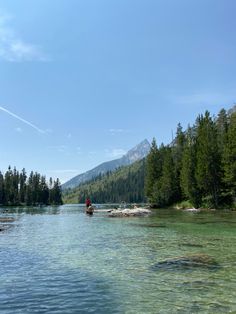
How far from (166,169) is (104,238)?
91848 mm

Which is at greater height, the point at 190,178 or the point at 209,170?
the point at 209,170

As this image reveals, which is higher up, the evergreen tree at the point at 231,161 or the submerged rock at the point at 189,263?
the evergreen tree at the point at 231,161

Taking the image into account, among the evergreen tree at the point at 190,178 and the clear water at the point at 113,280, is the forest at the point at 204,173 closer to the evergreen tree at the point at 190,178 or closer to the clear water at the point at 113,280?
the evergreen tree at the point at 190,178

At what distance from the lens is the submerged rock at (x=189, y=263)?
65.2 feet

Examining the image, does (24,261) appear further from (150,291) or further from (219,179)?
(219,179)

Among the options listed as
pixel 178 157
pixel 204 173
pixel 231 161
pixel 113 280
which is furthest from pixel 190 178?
pixel 113 280

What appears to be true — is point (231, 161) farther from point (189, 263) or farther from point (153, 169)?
point (189, 263)

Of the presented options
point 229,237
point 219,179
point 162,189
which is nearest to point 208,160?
point 219,179

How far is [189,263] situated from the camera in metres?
20.6

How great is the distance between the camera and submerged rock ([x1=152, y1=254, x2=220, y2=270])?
783 inches

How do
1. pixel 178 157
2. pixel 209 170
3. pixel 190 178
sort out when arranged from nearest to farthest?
pixel 209 170
pixel 190 178
pixel 178 157

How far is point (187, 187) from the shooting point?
102750mm

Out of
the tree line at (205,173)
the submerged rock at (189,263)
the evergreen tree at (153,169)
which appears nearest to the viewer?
the submerged rock at (189,263)

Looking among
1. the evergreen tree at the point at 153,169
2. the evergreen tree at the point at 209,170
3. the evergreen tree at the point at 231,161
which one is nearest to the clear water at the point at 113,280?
the evergreen tree at the point at 231,161
